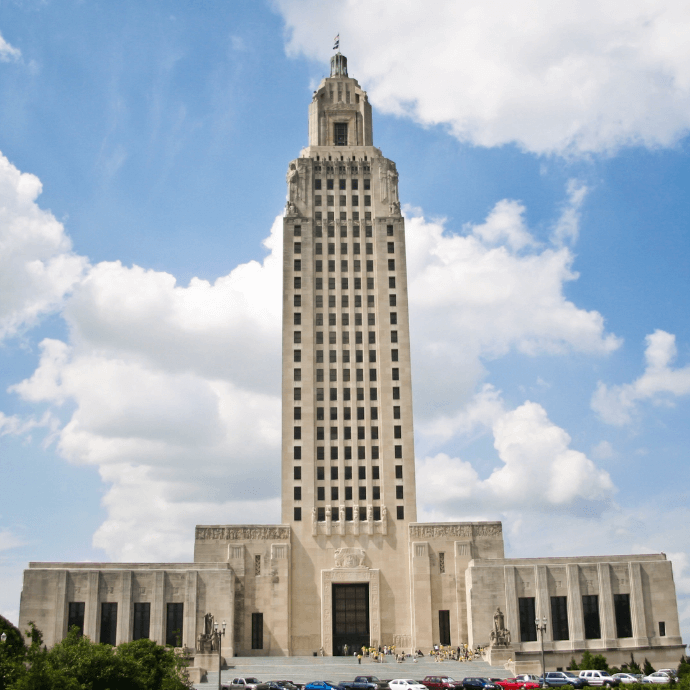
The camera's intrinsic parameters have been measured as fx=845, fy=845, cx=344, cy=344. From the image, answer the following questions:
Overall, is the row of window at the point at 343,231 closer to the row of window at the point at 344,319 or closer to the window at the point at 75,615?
the row of window at the point at 344,319

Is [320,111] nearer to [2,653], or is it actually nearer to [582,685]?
[582,685]

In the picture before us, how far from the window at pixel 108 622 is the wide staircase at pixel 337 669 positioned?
36.6 feet

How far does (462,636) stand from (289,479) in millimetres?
22525

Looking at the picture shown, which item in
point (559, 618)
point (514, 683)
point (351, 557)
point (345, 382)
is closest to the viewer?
point (514, 683)

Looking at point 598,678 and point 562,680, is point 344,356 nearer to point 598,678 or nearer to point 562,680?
point 562,680

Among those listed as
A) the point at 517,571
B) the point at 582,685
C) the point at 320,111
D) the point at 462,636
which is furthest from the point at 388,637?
the point at 320,111

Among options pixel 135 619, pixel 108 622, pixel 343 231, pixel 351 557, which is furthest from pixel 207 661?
pixel 343 231

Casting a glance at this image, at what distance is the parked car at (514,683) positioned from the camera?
56.6 m

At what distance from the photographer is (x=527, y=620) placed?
7631cm

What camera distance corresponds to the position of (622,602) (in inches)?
3056

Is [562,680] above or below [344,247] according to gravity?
below

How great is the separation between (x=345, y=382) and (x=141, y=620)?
3083 cm

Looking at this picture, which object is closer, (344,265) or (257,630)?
(257,630)

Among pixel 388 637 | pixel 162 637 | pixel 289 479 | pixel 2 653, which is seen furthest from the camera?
pixel 289 479
